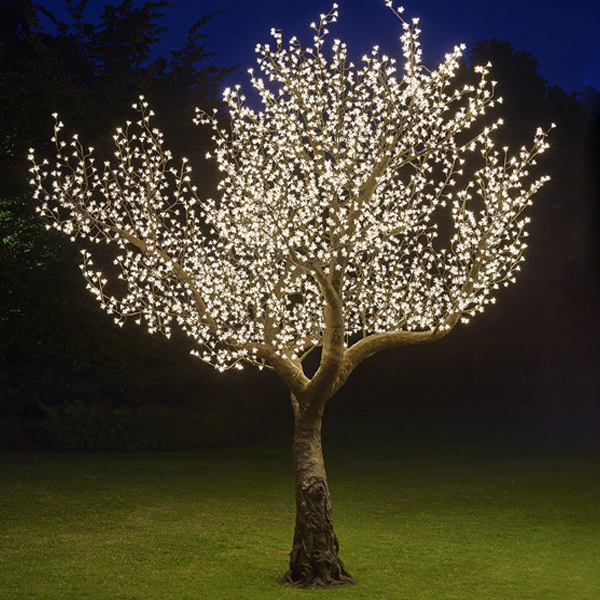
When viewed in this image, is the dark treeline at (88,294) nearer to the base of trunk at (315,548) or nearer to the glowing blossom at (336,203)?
A: the glowing blossom at (336,203)

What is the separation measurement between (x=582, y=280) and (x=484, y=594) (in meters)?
26.1

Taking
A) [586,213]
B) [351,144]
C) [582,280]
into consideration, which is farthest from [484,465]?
[586,213]

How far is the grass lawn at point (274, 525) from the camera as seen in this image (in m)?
9.50

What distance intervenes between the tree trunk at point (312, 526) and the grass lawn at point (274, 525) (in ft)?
0.74

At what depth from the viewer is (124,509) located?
1410 cm

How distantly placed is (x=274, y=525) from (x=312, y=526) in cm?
376

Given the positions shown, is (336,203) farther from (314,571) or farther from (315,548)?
(314,571)

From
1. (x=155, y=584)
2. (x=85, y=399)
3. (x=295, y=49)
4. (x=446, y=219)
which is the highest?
(x=446, y=219)

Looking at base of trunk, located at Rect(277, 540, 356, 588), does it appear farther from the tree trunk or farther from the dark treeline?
the dark treeline

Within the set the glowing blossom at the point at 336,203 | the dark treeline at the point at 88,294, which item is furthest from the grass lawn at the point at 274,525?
Result: the glowing blossom at the point at 336,203

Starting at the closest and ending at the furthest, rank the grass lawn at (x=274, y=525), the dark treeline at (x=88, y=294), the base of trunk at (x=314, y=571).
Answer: the base of trunk at (x=314, y=571) → the grass lawn at (x=274, y=525) → the dark treeline at (x=88, y=294)

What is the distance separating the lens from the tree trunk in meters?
9.28

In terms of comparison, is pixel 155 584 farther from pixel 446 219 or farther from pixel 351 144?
pixel 446 219

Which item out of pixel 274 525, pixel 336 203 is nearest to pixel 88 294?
pixel 274 525
